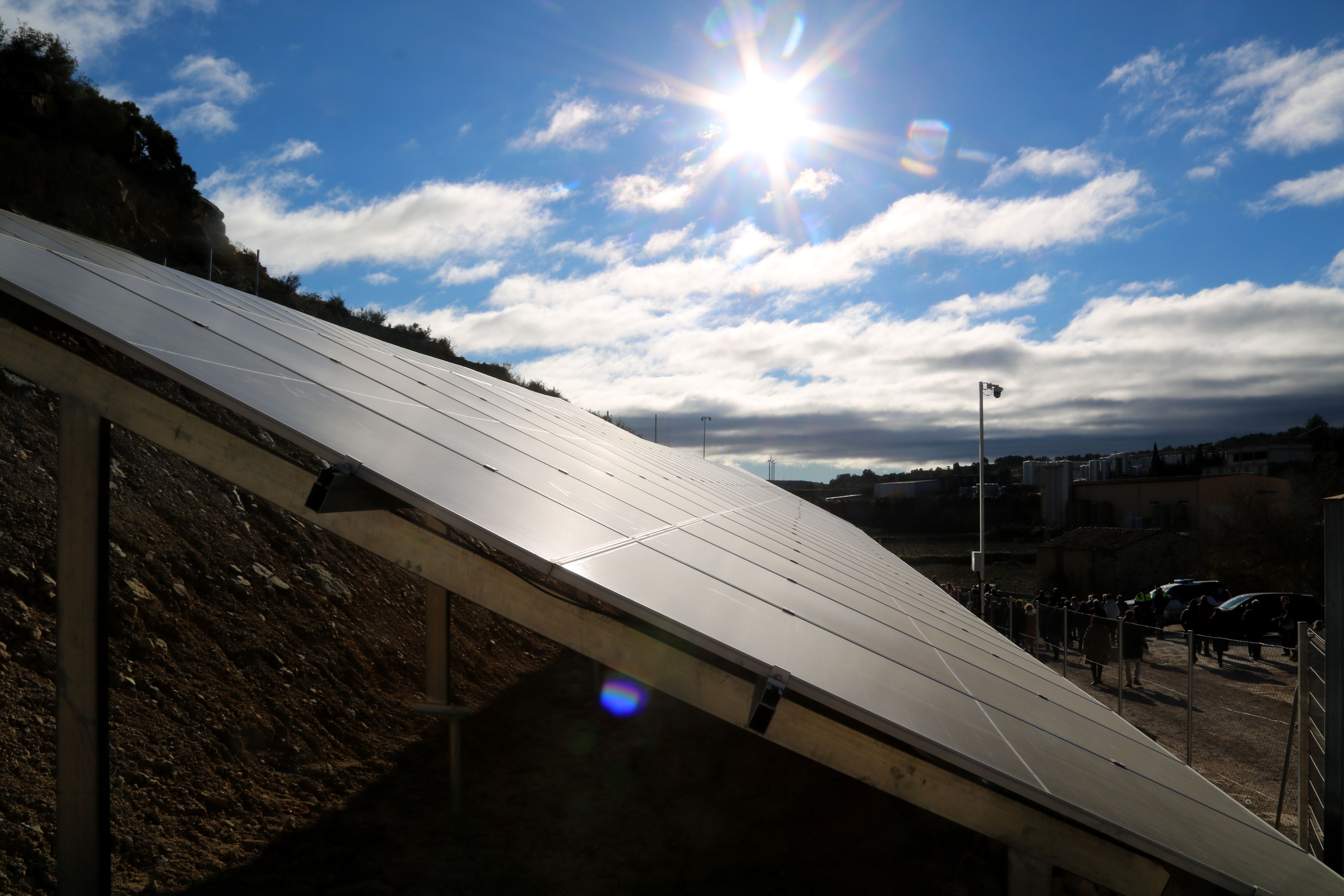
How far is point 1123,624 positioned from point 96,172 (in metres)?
31.8

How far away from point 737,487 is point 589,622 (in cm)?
1528

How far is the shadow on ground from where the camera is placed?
6551 millimetres

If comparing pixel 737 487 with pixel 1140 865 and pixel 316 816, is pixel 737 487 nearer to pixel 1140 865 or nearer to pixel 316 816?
pixel 316 816

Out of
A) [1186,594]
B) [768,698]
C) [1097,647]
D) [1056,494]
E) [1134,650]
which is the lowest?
[1186,594]

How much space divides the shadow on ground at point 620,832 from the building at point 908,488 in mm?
86593

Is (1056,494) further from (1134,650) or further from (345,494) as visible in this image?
(345,494)

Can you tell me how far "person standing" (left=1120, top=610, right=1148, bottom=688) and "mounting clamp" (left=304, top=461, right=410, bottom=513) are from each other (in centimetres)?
1377

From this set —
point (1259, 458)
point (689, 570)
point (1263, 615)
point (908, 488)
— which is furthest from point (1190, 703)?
point (908, 488)

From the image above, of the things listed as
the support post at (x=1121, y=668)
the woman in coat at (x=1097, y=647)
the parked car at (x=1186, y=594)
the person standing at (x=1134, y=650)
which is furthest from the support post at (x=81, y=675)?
the parked car at (x=1186, y=594)

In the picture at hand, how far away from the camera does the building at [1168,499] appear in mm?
48094

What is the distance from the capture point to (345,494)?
3.28 m

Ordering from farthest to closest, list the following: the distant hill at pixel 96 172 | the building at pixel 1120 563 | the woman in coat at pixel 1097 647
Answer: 1. the building at pixel 1120 563
2. the distant hill at pixel 96 172
3. the woman in coat at pixel 1097 647

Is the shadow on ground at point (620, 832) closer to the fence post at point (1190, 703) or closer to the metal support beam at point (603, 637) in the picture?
the metal support beam at point (603, 637)

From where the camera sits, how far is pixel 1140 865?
302 cm
